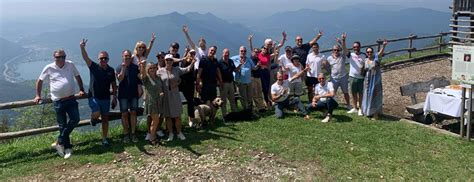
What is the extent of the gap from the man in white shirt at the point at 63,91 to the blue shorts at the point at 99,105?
1.01 feet

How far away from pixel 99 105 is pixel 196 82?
2.38 m

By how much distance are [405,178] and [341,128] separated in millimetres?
2925

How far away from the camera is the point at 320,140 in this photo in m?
9.19

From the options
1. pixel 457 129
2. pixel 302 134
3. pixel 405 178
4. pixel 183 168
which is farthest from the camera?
pixel 457 129

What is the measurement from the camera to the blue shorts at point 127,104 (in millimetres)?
8898

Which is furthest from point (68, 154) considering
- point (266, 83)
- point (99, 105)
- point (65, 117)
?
point (266, 83)

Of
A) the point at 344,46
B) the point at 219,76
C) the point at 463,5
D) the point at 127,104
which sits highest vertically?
the point at 463,5

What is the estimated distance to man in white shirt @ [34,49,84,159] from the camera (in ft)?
26.7

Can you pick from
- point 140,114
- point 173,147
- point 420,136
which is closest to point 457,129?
point 420,136

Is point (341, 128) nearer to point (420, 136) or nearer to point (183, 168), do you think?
point (420, 136)

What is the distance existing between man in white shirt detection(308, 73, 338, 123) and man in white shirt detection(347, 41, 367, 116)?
2.75ft

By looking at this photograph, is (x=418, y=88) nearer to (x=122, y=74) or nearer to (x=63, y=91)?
(x=122, y=74)

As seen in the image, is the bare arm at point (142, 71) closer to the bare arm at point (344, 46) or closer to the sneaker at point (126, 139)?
the sneaker at point (126, 139)

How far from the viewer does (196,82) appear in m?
10.2
